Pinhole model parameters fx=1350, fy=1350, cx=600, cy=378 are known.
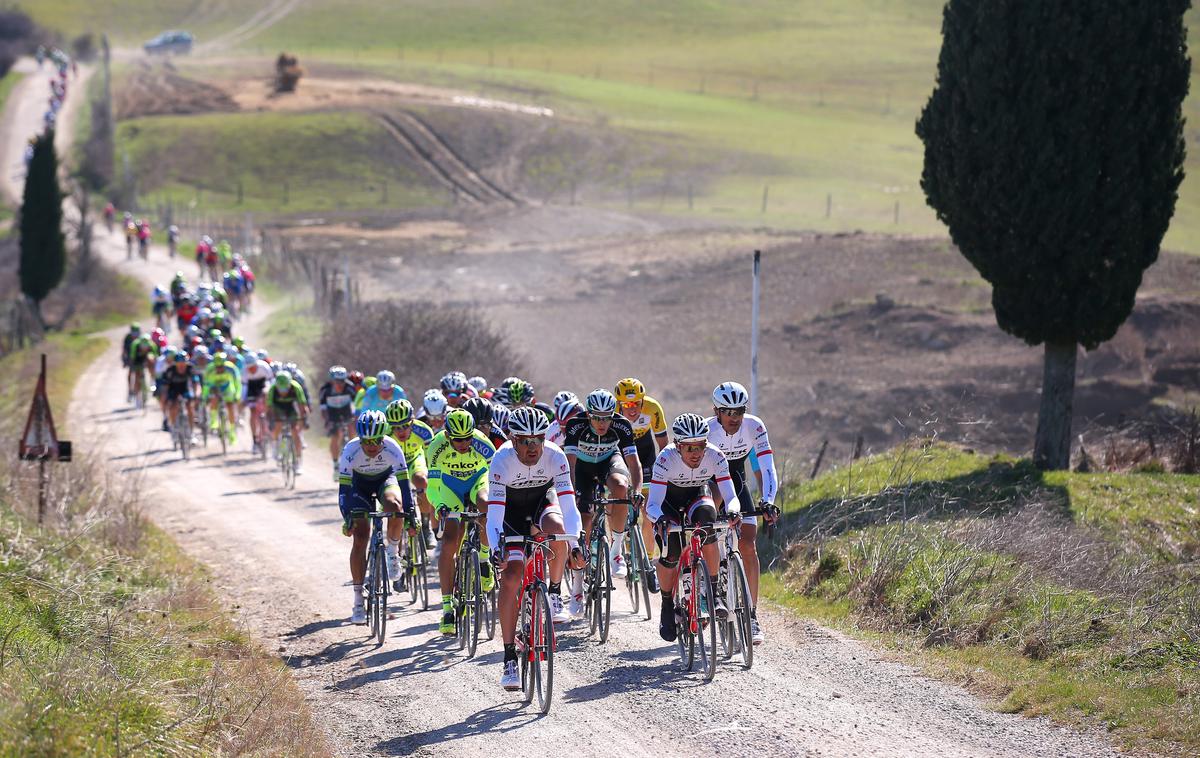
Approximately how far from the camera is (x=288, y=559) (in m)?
16.6

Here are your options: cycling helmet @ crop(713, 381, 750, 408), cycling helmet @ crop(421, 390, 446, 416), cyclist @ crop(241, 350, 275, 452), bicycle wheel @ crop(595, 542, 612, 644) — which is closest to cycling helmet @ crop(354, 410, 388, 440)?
cycling helmet @ crop(421, 390, 446, 416)

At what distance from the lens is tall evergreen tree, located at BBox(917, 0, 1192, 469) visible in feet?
57.7

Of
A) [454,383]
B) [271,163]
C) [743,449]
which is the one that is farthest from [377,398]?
[271,163]

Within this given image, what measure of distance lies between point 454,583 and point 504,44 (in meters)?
117

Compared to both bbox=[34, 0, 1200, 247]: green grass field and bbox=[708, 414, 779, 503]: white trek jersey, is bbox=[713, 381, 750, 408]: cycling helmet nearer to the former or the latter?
bbox=[708, 414, 779, 503]: white trek jersey

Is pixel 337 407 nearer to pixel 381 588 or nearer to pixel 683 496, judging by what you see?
pixel 381 588

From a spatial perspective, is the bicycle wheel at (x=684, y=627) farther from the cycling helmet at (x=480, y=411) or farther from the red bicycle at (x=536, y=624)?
the cycling helmet at (x=480, y=411)

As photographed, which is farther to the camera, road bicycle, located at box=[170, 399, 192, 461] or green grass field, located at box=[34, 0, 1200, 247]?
green grass field, located at box=[34, 0, 1200, 247]

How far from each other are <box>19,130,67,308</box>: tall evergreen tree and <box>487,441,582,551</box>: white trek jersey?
4261cm

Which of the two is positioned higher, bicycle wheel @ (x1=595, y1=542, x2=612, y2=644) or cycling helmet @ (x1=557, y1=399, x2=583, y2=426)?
cycling helmet @ (x1=557, y1=399, x2=583, y2=426)

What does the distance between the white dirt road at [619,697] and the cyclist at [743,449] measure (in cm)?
78

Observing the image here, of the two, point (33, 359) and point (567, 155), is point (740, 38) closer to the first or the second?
point (567, 155)

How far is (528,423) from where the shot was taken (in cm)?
1036

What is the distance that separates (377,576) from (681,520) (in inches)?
124
